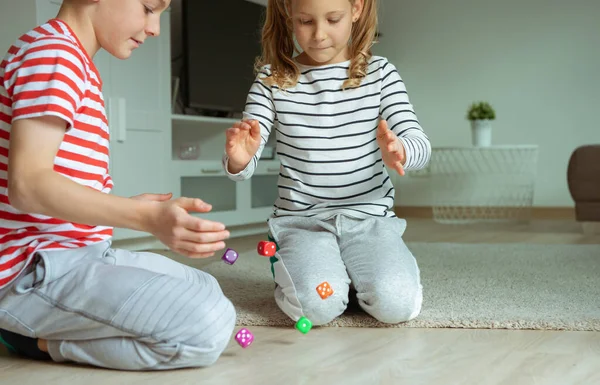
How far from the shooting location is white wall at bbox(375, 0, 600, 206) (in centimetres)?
401

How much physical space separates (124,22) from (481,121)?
306cm

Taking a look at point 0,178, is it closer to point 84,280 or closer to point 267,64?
point 84,280

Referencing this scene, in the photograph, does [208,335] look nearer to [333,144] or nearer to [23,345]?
[23,345]

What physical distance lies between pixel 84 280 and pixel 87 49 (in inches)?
13.0

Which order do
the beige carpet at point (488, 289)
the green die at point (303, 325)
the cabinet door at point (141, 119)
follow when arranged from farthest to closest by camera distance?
the cabinet door at point (141, 119) < the beige carpet at point (488, 289) < the green die at point (303, 325)

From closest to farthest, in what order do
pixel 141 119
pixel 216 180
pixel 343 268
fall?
1. pixel 343 268
2. pixel 141 119
3. pixel 216 180

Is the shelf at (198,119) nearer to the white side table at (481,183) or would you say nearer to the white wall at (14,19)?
the white wall at (14,19)

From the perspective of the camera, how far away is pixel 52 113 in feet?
2.67

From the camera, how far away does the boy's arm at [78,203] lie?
0.77 m

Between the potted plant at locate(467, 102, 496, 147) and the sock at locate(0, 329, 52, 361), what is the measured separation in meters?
3.12

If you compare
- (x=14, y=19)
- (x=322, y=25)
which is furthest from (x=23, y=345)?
(x=14, y=19)

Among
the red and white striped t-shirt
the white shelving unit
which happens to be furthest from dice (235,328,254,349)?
the white shelving unit

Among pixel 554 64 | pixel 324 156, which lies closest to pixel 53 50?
pixel 324 156

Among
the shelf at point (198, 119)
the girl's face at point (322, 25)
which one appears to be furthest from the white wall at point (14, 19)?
the girl's face at point (322, 25)
